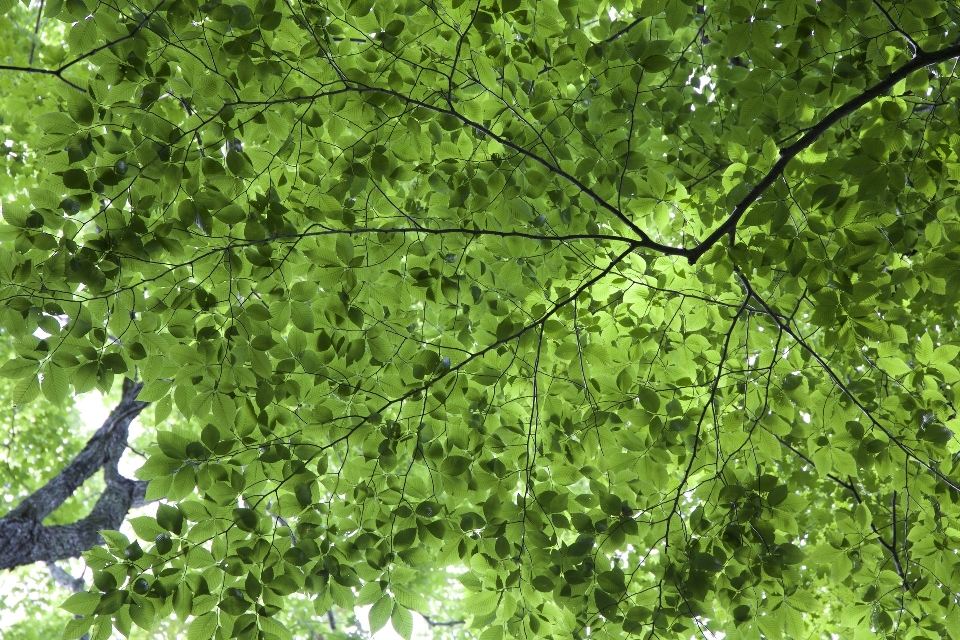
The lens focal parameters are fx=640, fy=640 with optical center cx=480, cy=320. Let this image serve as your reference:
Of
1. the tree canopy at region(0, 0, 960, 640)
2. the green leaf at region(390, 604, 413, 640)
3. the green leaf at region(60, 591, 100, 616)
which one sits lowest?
the green leaf at region(60, 591, 100, 616)

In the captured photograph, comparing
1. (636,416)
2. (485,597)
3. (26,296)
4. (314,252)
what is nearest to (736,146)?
(636,416)

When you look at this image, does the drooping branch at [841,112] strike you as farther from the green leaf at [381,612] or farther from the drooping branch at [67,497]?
the drooping branch at [67,497]

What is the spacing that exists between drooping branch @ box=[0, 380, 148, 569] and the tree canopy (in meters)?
3.28

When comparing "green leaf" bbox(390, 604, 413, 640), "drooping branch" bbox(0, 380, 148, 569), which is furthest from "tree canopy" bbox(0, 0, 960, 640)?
"drooping branch" bbox(0, 380, 148, 569)

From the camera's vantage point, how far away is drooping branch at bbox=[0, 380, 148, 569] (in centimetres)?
505

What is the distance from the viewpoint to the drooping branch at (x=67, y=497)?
5047 millimetres

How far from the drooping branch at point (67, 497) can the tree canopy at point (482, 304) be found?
10.8 ft

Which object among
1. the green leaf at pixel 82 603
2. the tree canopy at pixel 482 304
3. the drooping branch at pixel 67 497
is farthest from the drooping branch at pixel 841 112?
the drooping branch at pixel 67 497

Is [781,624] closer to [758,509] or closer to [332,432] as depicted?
[758,509]

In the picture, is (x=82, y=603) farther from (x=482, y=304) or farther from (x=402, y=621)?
(x=482, y=304)

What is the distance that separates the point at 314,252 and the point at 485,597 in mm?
1385

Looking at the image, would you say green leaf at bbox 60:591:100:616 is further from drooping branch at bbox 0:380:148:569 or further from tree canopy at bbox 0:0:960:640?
drooping branch at bbox 0:380:148:569

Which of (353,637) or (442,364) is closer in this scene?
(442,364)

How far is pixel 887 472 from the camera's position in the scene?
2.29 meters
